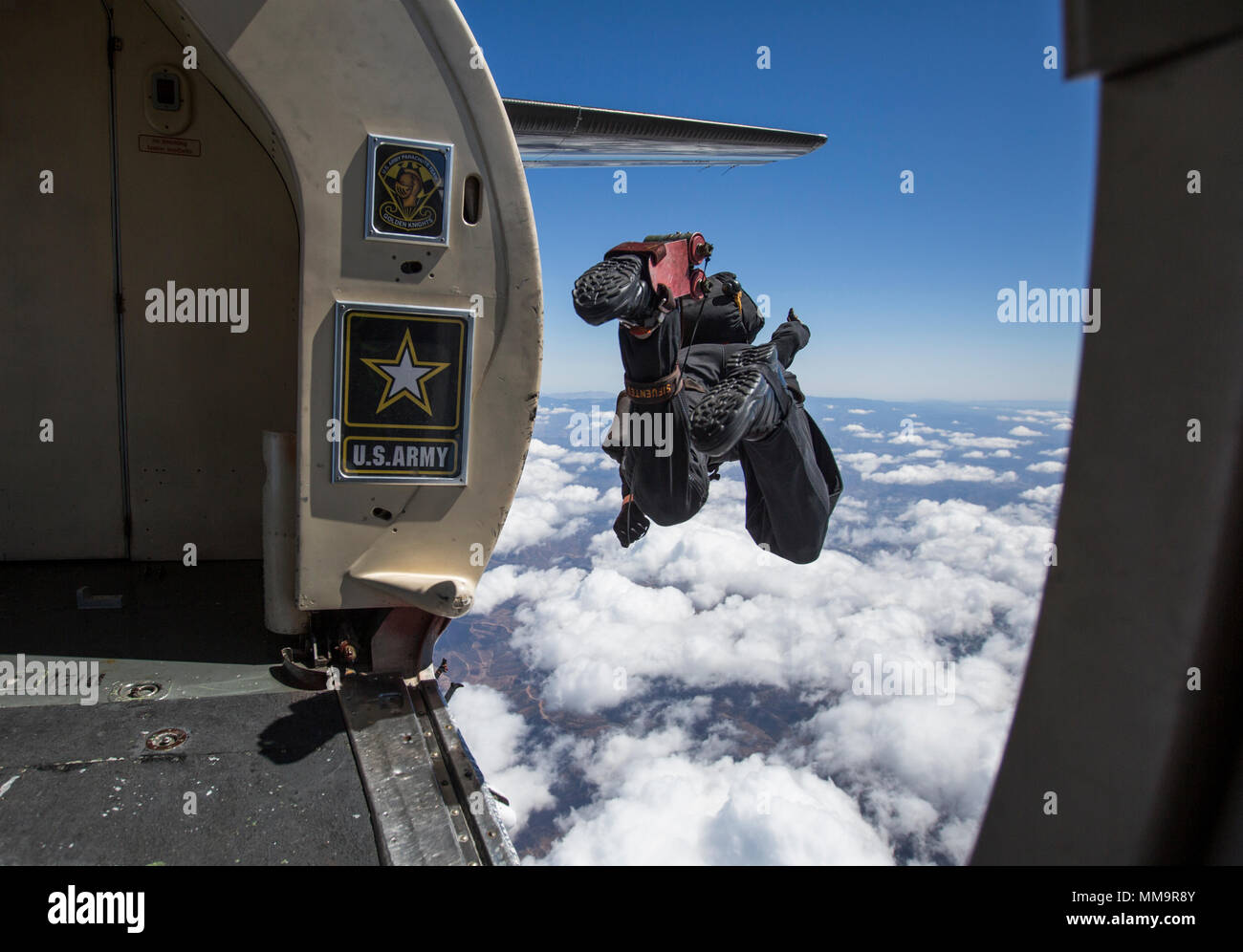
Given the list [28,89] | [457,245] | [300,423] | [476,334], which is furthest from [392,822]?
[28,89]

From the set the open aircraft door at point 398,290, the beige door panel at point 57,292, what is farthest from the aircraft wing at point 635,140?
the open aircraft door at point 398,290

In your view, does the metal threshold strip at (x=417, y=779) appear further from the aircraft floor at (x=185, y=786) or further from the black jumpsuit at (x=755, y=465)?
the black jumpsuit at (x=755, y=465)

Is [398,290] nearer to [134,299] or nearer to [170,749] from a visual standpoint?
[170,749]

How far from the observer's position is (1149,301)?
893 millimetres

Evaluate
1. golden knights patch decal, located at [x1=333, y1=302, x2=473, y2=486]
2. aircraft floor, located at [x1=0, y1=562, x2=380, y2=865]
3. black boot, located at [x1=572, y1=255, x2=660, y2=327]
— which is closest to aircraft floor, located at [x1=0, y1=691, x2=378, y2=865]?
aircraft floor, located at [x1=0, y1=562, x2=380, y2=865]

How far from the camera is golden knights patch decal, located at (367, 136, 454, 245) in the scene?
2463 mm

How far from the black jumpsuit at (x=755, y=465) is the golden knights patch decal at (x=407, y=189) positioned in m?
3.13

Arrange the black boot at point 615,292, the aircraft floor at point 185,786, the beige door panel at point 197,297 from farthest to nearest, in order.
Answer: the black boot at point 615,292
the beige door panel at point 197,297
the aircraft floor at point 185,786

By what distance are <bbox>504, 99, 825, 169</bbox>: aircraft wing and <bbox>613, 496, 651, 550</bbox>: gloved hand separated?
3774 mm

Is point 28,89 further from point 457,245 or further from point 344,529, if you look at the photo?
point 344,529

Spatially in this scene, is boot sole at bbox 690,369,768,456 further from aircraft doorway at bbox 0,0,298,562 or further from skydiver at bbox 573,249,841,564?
aircraft doorway at bbox 0,0,298,562

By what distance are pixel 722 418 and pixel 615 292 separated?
1141 millimetres

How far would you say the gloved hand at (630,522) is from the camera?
24.6 ft

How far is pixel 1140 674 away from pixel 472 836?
6.13 ft
